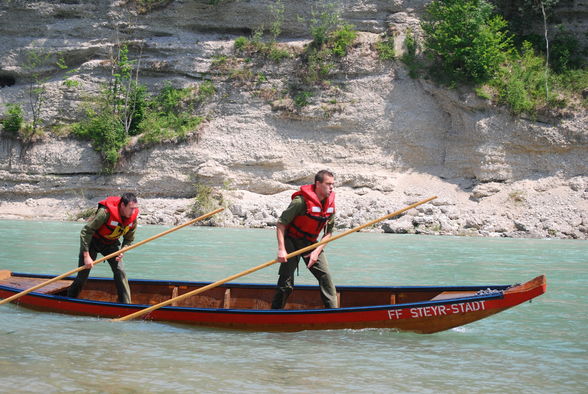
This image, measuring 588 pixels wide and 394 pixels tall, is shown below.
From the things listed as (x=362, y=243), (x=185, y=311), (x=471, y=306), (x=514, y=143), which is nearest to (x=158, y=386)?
(x=185, y=311)

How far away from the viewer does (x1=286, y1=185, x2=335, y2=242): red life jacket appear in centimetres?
649

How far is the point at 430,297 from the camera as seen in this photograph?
7.01 meters

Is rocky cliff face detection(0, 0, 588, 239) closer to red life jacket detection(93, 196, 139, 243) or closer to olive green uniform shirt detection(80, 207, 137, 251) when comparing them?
red life jacket detection(93, 196, 139, 243)

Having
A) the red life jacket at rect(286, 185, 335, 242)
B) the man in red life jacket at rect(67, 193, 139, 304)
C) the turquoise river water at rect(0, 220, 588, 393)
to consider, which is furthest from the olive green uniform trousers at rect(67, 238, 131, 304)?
the red life jacket at rect(286, 185, 335, 242)

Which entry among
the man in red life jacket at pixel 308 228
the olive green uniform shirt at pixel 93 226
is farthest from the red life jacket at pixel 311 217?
the olive green uniform shirt at pixel 93 226

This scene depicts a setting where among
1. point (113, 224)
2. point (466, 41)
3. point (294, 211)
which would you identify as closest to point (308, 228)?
point (294, 211)

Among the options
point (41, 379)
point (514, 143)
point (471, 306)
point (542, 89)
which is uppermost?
point (542, 89)

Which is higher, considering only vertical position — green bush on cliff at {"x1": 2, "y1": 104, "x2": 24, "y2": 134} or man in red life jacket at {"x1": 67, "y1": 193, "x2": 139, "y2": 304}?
green bush on cliff at {"x1": 2, "y1": 104, "x2": 24, "y2": 134}

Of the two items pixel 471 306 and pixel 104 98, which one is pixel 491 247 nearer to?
pixel 471 306

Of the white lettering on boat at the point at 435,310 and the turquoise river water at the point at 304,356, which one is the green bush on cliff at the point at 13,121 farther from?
the white lettering on boat at the point at 435,310

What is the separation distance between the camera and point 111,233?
285 inches

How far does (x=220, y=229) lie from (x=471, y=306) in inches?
618

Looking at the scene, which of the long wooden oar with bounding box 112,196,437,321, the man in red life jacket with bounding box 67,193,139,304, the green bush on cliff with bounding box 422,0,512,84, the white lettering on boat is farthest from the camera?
the green bush on cliff with bounding box 422,0,512,84

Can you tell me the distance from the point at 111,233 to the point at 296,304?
7.21ft
